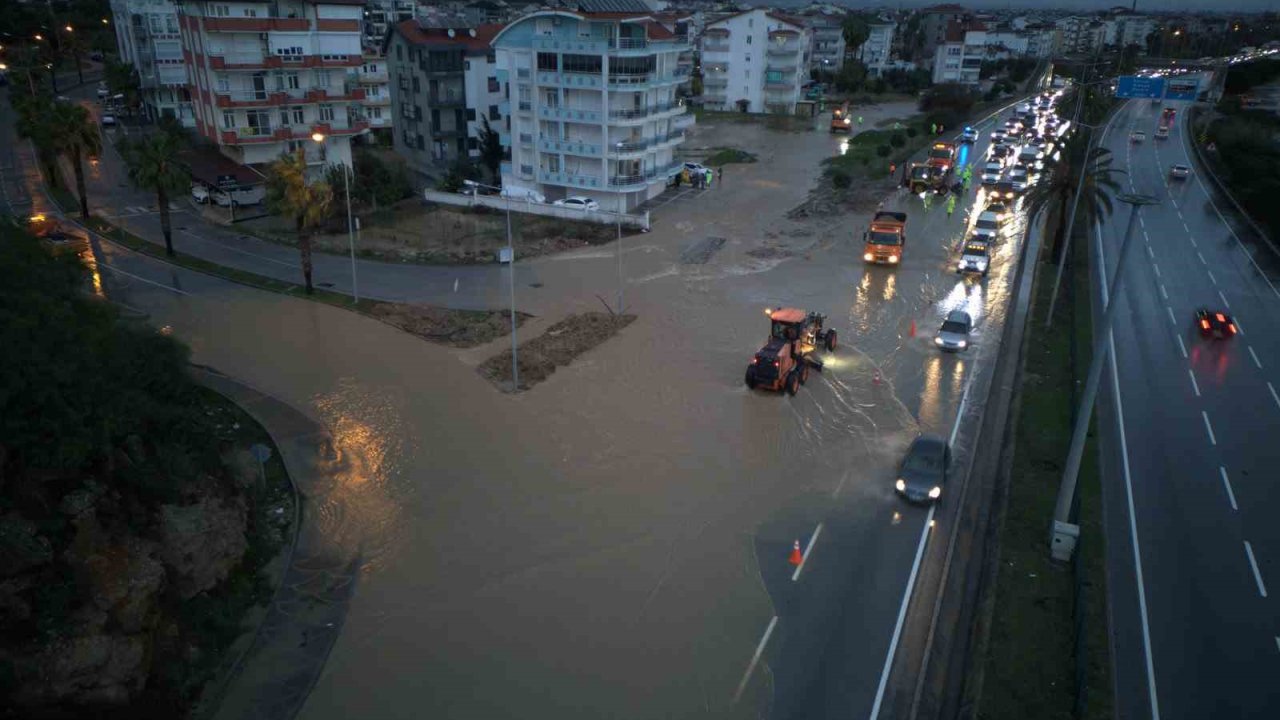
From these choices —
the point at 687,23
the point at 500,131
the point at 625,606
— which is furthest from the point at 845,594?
the point at 687,23

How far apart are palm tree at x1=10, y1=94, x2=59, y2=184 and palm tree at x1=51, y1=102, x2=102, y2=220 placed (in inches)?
12.6

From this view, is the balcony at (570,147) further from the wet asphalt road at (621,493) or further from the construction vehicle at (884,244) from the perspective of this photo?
the construction vehicle at (884,244)

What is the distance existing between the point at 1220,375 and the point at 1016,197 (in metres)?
31.2

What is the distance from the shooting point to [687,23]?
14700 centimetres

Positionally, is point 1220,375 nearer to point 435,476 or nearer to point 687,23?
point 435,476

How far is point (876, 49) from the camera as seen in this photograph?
519 feet

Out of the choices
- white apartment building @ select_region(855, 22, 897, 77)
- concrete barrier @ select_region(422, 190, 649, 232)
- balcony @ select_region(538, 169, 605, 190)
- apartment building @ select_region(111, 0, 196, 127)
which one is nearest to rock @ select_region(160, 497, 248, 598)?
concrete barrier @ select_region(422, 190, 649, 232)

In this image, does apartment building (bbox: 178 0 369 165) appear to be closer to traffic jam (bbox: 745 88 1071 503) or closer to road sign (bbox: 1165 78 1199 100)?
traffic jam (bbox: 745 88 1071 503)

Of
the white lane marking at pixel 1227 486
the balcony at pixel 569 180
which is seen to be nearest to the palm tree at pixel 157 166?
the balcony at pixel 569 180

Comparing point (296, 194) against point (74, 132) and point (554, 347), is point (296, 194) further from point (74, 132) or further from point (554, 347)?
point (74, 132)

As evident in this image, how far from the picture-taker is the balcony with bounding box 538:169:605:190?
182 feet

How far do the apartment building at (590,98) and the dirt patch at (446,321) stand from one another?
67.2 ft

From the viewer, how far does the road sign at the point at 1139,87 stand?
1281 inches

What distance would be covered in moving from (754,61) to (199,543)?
102m
